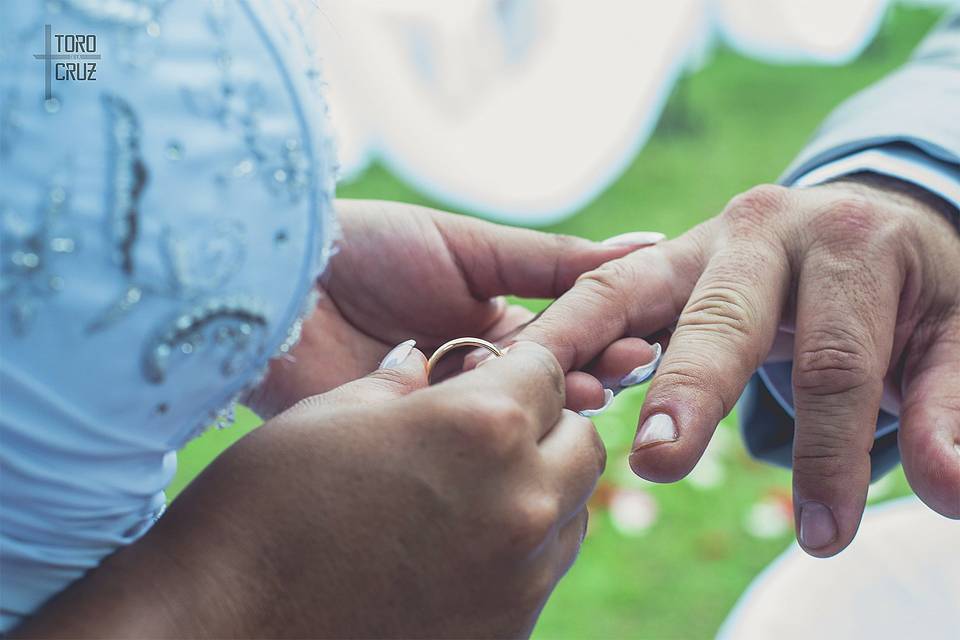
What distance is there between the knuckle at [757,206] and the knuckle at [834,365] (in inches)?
9.8

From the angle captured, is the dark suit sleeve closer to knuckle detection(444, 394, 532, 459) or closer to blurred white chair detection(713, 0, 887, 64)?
knuckle detection(444, 394, 532, 459)

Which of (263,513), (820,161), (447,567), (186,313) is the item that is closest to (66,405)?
(186,313)

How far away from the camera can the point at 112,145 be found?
67 cm

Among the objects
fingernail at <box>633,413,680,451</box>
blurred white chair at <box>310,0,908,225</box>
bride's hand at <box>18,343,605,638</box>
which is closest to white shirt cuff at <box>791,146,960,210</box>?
fingernail at <box>633,413,680,451</box>

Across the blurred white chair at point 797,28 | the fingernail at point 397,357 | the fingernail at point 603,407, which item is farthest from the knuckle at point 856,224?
the blurred white chair at point 797,28

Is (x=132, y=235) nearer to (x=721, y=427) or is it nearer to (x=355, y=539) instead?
(x=355, y=539)

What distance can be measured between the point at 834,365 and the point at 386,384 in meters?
0.55

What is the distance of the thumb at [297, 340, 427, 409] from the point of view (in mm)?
958

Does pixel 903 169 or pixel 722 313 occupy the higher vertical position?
pixel 903 169

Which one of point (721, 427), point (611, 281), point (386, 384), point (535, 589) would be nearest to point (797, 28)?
point (721, 427)

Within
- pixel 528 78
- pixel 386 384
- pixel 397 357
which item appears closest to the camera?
pixel 386 384

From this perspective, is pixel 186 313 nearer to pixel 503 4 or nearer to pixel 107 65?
pixel 107 65

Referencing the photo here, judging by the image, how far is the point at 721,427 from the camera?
3.04m
